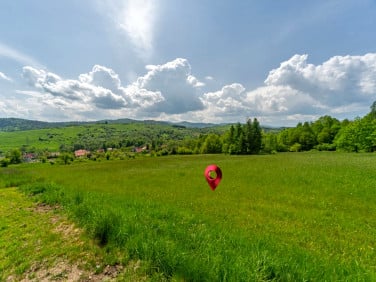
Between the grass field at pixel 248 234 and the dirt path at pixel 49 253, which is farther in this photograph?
the dirt path at pixel 49 253

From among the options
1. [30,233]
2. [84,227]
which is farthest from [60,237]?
[30,233]

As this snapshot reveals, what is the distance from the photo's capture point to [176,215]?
29.2 ft

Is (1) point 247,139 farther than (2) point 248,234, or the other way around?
(1) point 247,139

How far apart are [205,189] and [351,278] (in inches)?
488

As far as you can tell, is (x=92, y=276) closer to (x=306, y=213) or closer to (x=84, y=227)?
(x=84, y=227)

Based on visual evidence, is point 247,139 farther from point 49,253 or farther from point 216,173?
point 49,253

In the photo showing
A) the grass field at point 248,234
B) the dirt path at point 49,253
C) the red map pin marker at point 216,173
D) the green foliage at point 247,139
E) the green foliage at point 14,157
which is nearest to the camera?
the grass field at point 248,234

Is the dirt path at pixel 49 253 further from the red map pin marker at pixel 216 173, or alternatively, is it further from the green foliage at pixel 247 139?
the green foliage at pixel 247 139

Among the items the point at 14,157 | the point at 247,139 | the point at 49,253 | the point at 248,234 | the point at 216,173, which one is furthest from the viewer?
the point at 14,157

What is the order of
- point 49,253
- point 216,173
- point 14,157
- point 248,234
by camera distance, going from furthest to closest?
point 14,157, point 216,173, point 248,234, point 49,253

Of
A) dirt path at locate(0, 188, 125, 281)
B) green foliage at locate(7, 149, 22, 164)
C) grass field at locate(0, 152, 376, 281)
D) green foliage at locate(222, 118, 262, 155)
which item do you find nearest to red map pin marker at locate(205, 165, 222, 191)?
grass field at locate(0, 152, 376, 281)

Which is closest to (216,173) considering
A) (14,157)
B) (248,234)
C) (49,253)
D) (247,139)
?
(248,234)

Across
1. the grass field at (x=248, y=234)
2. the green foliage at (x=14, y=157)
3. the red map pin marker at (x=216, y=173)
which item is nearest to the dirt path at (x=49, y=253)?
the grass field at (x=248, y=234)

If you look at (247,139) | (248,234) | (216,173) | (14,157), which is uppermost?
(216,173)
